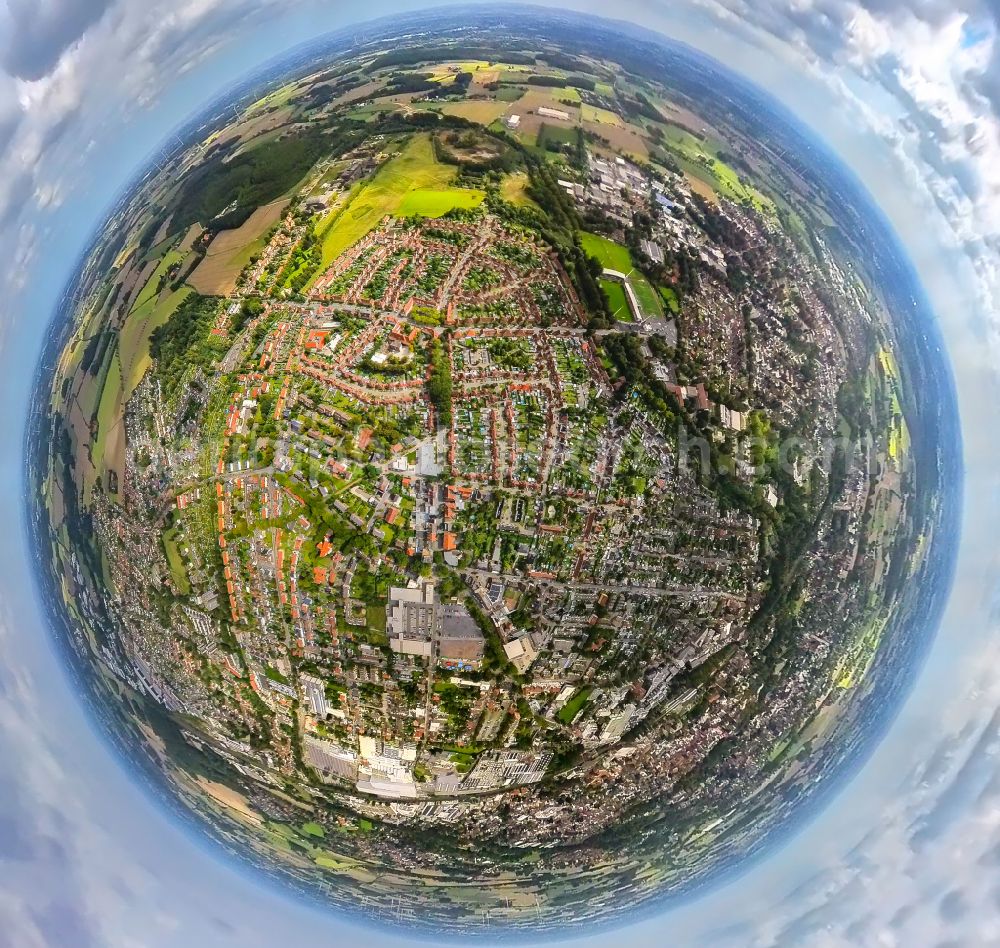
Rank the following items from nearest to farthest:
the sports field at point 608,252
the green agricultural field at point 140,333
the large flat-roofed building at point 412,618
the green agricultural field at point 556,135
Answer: the large flat-roofed building at point 412,618
the sports field at point 608,252
the green agricultural field at point 556,135
the green agricultural field at point 140,333

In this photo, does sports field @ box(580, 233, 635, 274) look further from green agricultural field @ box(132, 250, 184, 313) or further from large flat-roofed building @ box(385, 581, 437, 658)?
green agricultural field @ box(132, 250, 184, 313)

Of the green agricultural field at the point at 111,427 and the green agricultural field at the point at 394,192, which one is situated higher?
the green agricultural field at the point at 394,192

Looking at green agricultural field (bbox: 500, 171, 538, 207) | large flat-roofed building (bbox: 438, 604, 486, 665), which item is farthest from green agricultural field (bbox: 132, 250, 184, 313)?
large flat-roofed building (bbox: 438, 604, 486, 665)

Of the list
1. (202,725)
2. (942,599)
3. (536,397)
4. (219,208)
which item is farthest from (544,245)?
(942,599)

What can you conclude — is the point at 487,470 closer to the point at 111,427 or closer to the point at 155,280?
the point at 111,427

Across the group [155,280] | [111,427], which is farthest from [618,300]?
[111,427]

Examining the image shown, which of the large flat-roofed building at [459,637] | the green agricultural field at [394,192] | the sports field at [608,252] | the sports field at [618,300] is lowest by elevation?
the large flat-roofed building at [459,637]

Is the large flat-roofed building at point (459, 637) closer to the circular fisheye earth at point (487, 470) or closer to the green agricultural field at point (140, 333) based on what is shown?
the circular fisheye earth at point (487, 470)

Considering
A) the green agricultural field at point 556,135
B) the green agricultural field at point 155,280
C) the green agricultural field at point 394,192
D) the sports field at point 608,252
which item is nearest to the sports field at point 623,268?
the sports field at point 608,252
